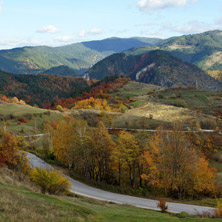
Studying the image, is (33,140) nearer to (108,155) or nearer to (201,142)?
(108,155)

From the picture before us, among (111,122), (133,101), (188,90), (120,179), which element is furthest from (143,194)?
(188,90)

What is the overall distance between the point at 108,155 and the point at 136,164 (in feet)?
16.9

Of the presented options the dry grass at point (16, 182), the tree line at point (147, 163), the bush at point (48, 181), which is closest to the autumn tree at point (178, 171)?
the tree line at point (147, 163)

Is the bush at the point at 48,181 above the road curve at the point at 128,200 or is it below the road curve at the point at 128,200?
above

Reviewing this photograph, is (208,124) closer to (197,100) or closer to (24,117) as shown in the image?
(197,100)

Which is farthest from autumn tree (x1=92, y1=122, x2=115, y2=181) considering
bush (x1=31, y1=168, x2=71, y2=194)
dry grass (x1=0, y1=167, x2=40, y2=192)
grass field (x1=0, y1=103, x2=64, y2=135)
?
grass field (x1=0, y1=103, x2=64, y2=135)

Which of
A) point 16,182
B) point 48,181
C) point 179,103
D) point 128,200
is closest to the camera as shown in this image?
point 48,181

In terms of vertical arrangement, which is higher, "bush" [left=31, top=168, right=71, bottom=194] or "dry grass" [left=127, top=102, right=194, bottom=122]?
"bush" [left=31, top=168, right=71, bottom=194]

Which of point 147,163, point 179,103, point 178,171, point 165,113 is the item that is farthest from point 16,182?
point 179,103

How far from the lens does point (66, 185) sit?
99.0 feet

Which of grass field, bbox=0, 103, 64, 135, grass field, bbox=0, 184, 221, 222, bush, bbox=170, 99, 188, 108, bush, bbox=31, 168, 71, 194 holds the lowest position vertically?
grass field, bbox=0, 103, 64, 135

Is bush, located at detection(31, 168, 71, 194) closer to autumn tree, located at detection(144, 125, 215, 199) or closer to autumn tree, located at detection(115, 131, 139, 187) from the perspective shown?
autumn tree, located at detection(115, 131, 139, 187)

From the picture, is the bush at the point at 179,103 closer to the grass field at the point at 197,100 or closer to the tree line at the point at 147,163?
the grass field at the point at 197,100

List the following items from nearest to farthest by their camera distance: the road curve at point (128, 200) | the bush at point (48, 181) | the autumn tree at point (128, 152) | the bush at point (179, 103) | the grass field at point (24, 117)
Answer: the bush at point (48, 181)
the road curve at point (128, 200)
the autumn tree at point (128, 152)
the grass field at point (24, 117)
the bush at point (179, 103)
